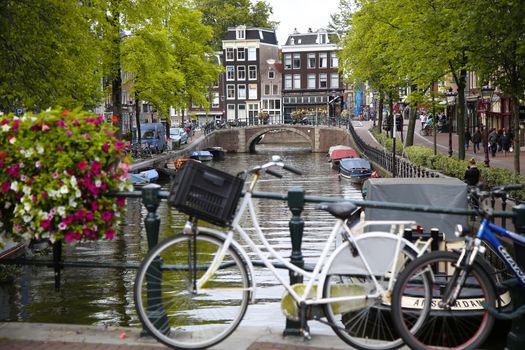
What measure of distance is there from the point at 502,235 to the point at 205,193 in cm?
191

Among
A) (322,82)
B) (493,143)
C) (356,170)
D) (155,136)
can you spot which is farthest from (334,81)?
(493,143)

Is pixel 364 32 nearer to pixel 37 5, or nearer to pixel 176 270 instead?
pixel 37 5

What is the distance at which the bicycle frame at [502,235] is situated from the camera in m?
4.69

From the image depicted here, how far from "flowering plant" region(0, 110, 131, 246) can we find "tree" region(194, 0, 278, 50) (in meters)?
86.1

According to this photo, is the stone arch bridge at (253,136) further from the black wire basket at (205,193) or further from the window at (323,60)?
the black wire basket at (205,193)

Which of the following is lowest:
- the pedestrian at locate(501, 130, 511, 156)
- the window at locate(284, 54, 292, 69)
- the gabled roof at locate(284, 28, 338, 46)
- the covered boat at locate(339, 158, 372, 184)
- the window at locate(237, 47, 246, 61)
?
the covered boat at locate(339, 158, 372, 184)

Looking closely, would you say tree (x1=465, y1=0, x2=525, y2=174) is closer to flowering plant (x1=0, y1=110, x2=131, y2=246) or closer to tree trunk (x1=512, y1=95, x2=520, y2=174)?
tree trunk (x1=512, y1=95, x2=520, y2=174)

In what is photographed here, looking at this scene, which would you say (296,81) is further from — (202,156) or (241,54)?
(202,156)

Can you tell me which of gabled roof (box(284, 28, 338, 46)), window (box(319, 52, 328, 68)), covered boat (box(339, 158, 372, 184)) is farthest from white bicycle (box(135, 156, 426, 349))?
window (box(319, 52, 328, 68))

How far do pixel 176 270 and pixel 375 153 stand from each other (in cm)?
3861

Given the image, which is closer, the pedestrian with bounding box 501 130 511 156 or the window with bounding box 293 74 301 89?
the pedestrian with bounding box 501 130 511 156

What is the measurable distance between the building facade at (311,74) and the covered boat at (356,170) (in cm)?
4172

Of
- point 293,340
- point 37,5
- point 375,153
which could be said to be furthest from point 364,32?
point 293,340

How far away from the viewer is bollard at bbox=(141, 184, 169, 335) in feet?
16.1
